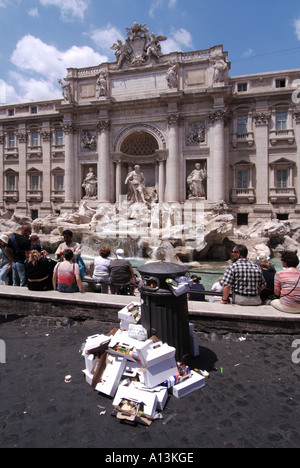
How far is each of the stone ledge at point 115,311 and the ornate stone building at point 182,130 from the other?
15763mm

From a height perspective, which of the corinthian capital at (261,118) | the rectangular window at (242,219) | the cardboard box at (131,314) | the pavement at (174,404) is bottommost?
the pavement at (174,404)

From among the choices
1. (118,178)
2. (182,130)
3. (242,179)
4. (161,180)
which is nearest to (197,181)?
(161,180)

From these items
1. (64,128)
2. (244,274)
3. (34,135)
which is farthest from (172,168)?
(244,274)

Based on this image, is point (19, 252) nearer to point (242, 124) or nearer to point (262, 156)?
point (262, 156)

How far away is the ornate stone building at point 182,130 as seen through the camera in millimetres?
19266

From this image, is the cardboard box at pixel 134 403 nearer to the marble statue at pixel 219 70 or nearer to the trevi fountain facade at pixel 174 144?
the trevi fountain facade at pixel 174 144

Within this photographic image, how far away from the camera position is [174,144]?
789 inches

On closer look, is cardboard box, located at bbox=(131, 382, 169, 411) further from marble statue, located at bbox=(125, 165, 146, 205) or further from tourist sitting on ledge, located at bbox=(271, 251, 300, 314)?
marble statue, located at bbox=(125, 165, 146, 205)

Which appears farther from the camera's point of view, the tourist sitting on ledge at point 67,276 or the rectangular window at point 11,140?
the rectangular window at point 11,140

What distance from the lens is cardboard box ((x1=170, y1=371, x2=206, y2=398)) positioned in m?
2.77

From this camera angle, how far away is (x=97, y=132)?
21.9m

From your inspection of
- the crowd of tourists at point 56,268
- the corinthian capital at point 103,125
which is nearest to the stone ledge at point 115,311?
the crowd of tourists at point 56,268

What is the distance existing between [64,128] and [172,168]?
9.66 metres

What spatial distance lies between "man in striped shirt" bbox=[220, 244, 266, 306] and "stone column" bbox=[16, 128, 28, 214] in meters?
24.1
